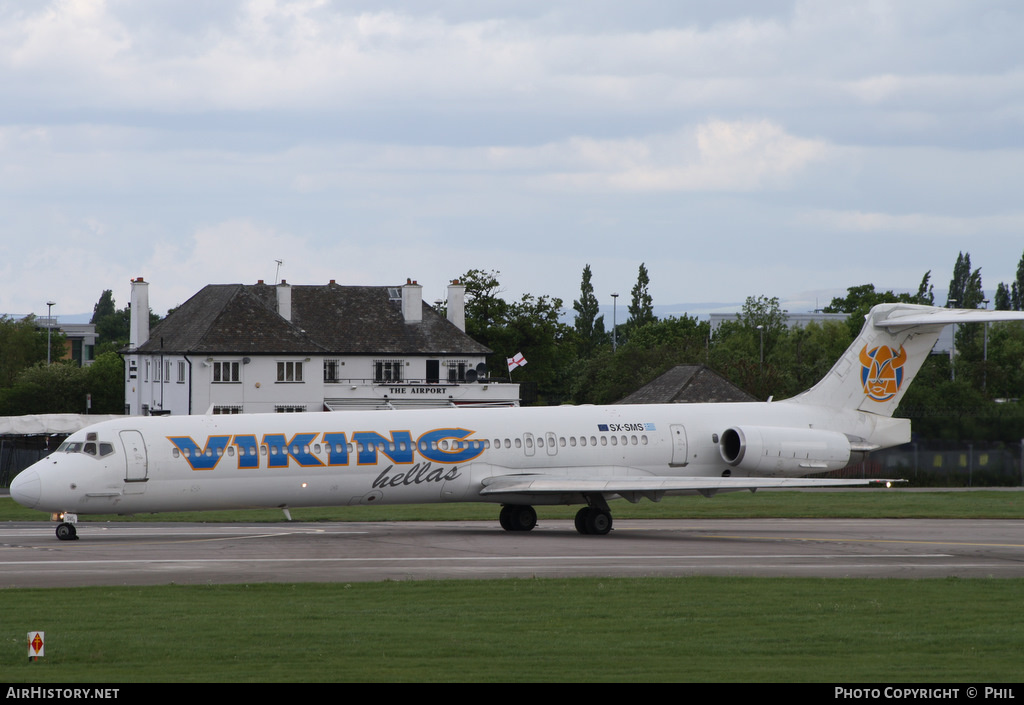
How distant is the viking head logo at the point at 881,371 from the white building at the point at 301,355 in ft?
137

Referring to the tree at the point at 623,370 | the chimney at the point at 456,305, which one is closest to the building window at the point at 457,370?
the chimney at the point at 456,305

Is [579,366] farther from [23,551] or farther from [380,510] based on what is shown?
[23,551]

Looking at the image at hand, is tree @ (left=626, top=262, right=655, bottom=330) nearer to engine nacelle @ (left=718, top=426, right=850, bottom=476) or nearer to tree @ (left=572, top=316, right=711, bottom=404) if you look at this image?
tree @ (left=572, top=316, right=711, bottom=404)

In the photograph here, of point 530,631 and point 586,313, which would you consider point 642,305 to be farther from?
point 530,631

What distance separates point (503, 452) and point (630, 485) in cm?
338

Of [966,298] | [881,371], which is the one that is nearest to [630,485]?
[881,371]

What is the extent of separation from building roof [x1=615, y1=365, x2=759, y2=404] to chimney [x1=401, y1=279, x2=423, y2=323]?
52.7 feet

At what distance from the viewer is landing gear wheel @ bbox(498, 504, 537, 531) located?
1352 inches

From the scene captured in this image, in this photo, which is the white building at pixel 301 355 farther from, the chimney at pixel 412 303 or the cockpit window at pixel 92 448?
the cockpit window at pixel 92 448

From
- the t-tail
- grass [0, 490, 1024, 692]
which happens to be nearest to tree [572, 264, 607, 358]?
the t-tail

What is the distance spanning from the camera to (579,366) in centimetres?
11112

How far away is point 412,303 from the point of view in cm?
8325

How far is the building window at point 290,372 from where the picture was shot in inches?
3051
